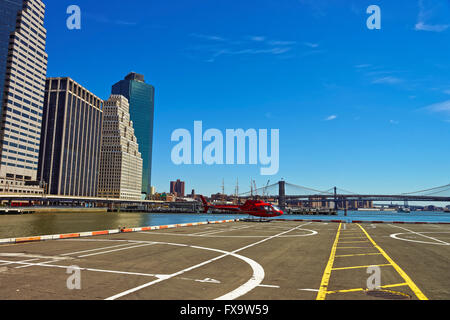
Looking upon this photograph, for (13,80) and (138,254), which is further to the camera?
(13,80)

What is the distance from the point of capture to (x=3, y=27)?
196 m

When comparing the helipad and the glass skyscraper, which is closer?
the helipad

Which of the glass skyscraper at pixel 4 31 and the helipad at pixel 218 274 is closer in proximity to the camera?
the helipad at pixel 218 274

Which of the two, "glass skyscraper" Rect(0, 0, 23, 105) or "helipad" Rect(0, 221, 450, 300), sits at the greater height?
"glass skyscraper" Rect(0, 0, 23, 105)

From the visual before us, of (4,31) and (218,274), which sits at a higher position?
(4,31)

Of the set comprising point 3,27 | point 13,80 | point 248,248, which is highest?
point 3,27

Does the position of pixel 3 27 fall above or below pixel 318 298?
above

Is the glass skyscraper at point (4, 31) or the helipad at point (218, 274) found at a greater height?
the glass skyscraper at point (4, 31)

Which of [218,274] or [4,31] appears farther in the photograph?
[4,31]
